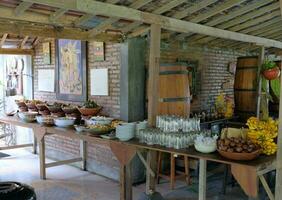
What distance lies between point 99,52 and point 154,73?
1.69 m

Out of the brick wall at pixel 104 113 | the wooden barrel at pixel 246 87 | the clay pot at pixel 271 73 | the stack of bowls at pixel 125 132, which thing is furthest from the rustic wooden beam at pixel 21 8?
the clay pot at pixel 271 73

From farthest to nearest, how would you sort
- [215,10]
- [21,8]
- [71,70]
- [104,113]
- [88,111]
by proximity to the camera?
[71,70], [104,113], [88,111], [215,10], [21,8]

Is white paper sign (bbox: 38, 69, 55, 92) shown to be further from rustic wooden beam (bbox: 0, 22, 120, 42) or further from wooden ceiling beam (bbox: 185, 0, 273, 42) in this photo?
wooden ceiling beam (bbox: 185, 0, 273, 42)

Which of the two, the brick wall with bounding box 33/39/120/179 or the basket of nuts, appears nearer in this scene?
the basket of nuts

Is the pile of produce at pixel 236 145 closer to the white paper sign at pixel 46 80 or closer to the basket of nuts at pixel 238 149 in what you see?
the basket of nuts at pixel 238 149

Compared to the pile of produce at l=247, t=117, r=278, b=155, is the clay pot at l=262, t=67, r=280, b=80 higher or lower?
higher

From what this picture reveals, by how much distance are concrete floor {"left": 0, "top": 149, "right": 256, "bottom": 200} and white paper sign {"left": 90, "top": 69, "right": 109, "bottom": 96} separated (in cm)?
147

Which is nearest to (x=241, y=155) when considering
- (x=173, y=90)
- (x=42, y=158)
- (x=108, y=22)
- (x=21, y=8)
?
(x=173, y=90)

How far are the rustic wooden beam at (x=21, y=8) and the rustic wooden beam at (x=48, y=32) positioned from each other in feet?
2.28

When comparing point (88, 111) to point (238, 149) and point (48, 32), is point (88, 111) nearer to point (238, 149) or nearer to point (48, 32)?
point (48, 32)

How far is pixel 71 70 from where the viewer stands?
6121 millimetres

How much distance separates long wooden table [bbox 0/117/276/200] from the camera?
2.90 metres

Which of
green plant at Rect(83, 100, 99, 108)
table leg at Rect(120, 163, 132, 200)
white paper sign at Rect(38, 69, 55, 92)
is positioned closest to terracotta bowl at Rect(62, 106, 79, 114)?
green plant at Rect(83, 100, 99, 108)

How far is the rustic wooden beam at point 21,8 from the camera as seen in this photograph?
11.5 feet
